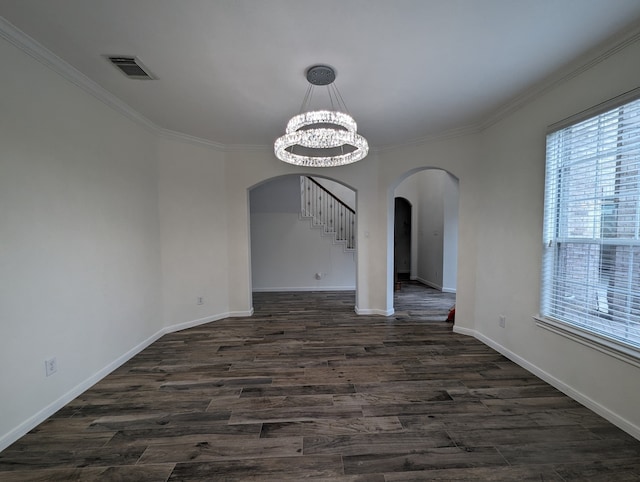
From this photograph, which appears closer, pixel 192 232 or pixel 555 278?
pixel 555 278

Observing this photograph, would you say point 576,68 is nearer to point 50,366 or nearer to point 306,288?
point 50,366

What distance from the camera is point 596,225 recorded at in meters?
2.15

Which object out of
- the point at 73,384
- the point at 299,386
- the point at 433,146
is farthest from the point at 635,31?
the point at 73,384

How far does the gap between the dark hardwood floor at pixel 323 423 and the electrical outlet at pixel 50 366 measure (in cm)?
35

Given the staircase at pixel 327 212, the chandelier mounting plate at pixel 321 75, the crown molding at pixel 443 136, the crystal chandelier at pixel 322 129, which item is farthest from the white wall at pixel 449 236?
the chandelier mounting plate at pixel 321 75

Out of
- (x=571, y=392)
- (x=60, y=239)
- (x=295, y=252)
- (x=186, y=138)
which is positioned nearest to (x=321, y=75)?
(x=186, y=138)

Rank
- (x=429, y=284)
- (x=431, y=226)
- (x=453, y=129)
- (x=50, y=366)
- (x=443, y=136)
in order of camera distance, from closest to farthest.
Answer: (x=50, y=366) < (x=453, y=129) < (x=443, y=136) < (x=429, y=284) < (x=431, y=226)

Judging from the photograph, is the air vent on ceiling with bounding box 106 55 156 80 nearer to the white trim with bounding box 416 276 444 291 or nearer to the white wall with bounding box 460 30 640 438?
the white wall with bounding box 460 30 640 438

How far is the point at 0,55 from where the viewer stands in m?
1.79

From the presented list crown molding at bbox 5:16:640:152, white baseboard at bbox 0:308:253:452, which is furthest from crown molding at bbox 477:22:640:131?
white baseboard at bbox 0:308:253:452

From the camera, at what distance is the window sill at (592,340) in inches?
73.1

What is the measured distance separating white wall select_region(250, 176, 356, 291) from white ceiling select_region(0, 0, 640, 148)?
3786mm

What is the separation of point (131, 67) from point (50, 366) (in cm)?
259

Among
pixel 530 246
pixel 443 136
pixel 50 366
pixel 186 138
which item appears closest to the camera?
pixel 50 366
